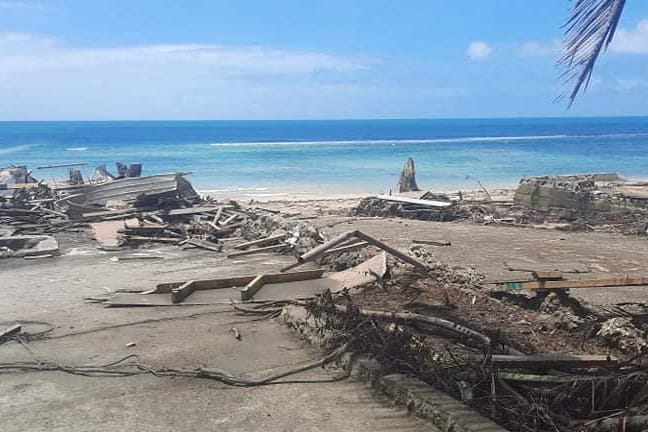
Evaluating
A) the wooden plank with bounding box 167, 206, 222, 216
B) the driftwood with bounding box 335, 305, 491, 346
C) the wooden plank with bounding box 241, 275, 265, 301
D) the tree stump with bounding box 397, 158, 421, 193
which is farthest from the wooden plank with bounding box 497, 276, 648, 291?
the tree stump with bounding box 397, 158, 421, 193

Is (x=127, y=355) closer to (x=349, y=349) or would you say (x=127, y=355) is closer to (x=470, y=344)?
(x=349, y=349)

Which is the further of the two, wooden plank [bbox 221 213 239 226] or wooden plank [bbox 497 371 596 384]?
wooden plank [bbox 221 213 239 226]

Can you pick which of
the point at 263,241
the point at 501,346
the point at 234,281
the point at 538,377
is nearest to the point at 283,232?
the point at 263,241

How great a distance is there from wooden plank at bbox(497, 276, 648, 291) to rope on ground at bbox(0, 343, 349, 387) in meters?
2.68

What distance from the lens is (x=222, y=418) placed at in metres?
5.34

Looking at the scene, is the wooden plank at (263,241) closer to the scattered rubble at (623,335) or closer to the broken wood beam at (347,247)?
the broken wood beam at (347,247)

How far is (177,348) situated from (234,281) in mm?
2551

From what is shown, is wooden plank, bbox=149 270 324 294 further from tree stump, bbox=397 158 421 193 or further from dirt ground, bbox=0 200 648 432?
tree stump, bbox=397 158 421 193

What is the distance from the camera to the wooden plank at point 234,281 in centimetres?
956

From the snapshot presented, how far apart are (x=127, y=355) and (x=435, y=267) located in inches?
175

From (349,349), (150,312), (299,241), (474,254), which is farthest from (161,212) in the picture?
(349,349)

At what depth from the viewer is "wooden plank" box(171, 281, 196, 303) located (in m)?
9.07

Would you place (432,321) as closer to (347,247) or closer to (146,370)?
(146,370)

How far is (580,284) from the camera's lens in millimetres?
7422
